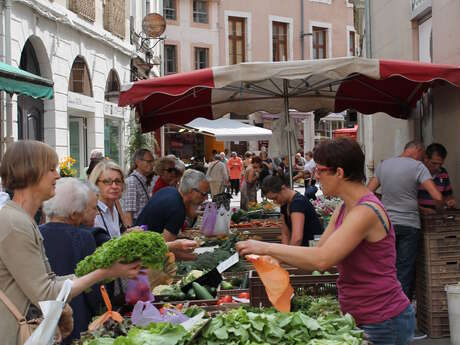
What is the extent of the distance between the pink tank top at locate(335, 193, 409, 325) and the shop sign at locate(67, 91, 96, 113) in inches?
554

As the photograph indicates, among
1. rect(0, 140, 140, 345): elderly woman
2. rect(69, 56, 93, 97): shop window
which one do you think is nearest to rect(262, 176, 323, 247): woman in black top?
rect(0, 140, 140, 345): elderly woman

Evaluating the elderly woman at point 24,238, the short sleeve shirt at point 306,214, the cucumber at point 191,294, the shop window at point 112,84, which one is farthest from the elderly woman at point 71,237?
the shop window at point 112,84

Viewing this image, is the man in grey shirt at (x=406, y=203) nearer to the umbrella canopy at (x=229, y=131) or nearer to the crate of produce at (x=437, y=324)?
the crate of produce at (x=437, y=324)

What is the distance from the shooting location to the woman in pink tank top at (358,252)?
3.48 m

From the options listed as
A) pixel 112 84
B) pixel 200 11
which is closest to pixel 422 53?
pixel 112 84

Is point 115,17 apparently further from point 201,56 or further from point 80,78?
point 201,56

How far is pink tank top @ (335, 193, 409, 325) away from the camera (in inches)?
140

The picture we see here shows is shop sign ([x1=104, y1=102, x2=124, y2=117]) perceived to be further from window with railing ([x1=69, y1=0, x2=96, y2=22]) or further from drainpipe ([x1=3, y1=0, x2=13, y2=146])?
drainpipe ([x1=3, y1=0, x2=13, y2=146])

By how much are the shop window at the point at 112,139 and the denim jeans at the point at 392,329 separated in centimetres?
1784

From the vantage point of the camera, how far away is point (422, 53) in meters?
10.5

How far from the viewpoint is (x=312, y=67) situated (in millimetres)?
7016

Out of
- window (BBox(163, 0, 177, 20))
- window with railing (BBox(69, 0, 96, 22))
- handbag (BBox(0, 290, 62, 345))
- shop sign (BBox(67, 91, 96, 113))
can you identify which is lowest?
handbag (BBox(0, 290, 62, 345))

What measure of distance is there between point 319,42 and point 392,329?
41.2 m

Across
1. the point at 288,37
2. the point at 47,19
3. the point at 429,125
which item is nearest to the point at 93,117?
the point at 47,19
